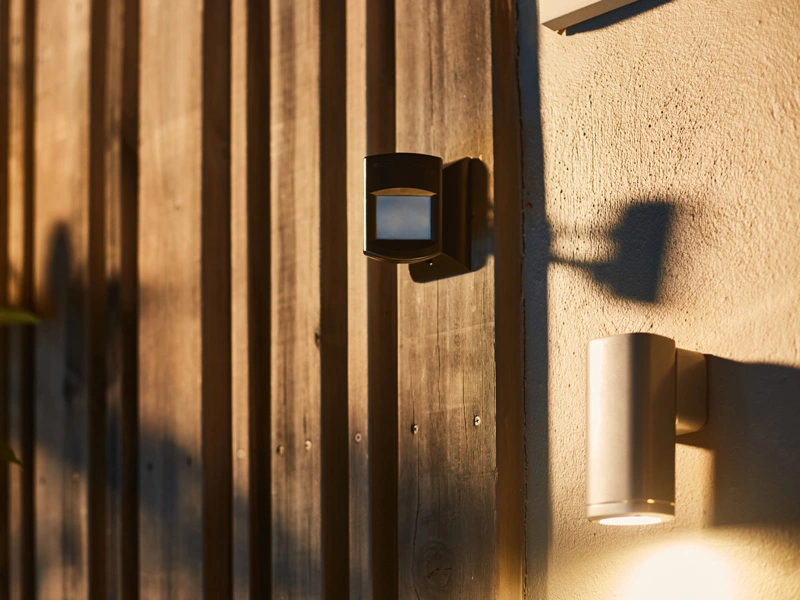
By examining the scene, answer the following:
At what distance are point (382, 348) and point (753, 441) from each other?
0.69 m

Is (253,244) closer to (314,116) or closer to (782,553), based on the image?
(314,116)

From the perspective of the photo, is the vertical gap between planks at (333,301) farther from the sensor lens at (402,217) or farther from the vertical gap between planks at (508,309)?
the vertical gap between planks at (508,309)

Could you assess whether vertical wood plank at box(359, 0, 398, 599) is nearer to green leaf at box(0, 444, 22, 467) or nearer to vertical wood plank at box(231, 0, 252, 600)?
vertical wood plank at box(231, 0, 252, 600)

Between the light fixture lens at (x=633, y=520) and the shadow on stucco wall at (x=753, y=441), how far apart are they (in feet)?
0.28

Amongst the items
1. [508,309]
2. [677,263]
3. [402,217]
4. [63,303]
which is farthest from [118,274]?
[677,263]

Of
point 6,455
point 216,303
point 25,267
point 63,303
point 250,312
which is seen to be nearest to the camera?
point 250,312

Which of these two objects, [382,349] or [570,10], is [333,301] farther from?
[570,10]

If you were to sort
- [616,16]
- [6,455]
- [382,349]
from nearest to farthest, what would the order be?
1. [616,16]
2. [382,349]
3. [6,455]

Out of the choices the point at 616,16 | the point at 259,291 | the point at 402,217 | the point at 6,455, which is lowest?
the point at 6,455

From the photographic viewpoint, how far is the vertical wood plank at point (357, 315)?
165 cm

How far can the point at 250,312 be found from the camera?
6.46ft

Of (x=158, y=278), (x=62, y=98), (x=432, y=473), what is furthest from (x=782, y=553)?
(x=62, y=98)

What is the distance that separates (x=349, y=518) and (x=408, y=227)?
52cm

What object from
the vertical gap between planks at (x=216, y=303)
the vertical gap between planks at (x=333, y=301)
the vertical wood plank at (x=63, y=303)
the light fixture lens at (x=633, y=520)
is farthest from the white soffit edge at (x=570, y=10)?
the vertical wood plank at (x=63, y=303)
